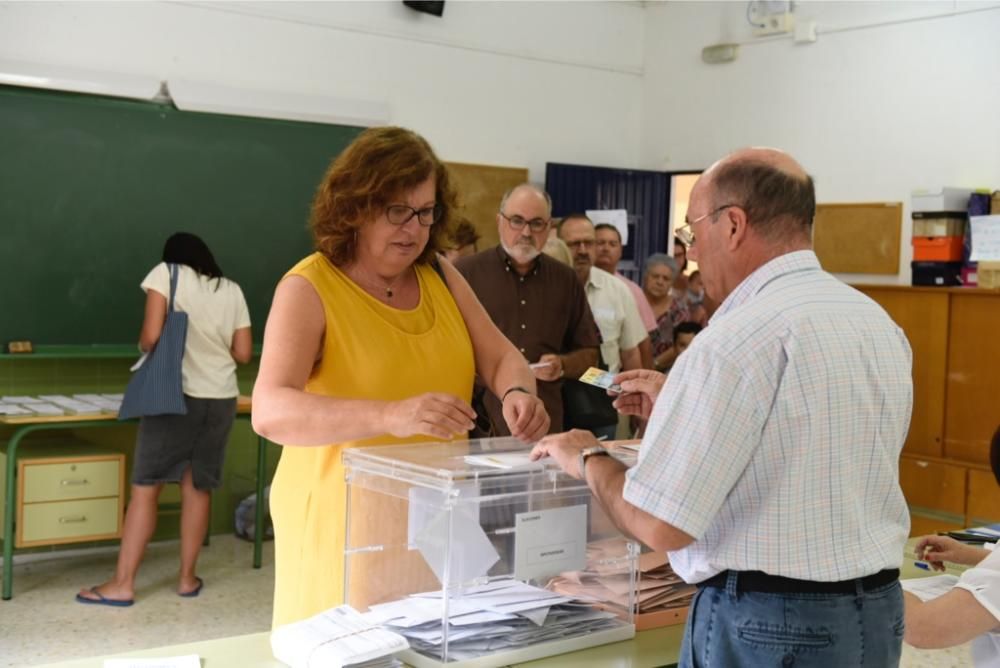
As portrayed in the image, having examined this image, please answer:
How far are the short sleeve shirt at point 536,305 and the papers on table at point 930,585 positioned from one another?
208 centimetres

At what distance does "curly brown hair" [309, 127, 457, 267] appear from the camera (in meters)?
2.23

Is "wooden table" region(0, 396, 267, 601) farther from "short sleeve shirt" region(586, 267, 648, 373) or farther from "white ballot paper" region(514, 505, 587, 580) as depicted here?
"white ballot paper" region(514, 505, 587, 580)

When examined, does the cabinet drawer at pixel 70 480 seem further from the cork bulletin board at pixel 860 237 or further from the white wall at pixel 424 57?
the cork bulletin board at pixel 860 237

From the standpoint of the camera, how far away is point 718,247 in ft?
5.62

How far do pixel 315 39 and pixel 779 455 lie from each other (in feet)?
18.9

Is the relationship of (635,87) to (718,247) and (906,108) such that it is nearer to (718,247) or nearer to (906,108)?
(906,108)

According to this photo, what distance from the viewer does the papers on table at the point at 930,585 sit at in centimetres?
265

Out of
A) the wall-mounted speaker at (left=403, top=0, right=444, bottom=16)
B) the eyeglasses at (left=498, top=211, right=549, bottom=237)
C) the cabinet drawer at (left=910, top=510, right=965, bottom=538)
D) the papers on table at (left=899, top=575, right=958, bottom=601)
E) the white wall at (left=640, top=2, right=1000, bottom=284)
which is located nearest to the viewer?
the papers on table at (left=899, top=575, right=958, bottom=601)

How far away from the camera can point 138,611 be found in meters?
5.22

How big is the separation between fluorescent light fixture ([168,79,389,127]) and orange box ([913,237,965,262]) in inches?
131

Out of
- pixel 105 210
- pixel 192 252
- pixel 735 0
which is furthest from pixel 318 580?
pixel 735 0

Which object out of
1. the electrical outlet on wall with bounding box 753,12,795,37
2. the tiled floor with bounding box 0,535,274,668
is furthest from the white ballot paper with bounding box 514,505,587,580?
the electrical outlet on wall with bounding box 753,12,795,37

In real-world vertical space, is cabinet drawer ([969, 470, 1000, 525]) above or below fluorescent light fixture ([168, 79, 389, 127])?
below

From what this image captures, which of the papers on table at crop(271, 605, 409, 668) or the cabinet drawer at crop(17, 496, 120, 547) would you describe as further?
the cabinet drawer at crop(17, 496, 120, 547)
